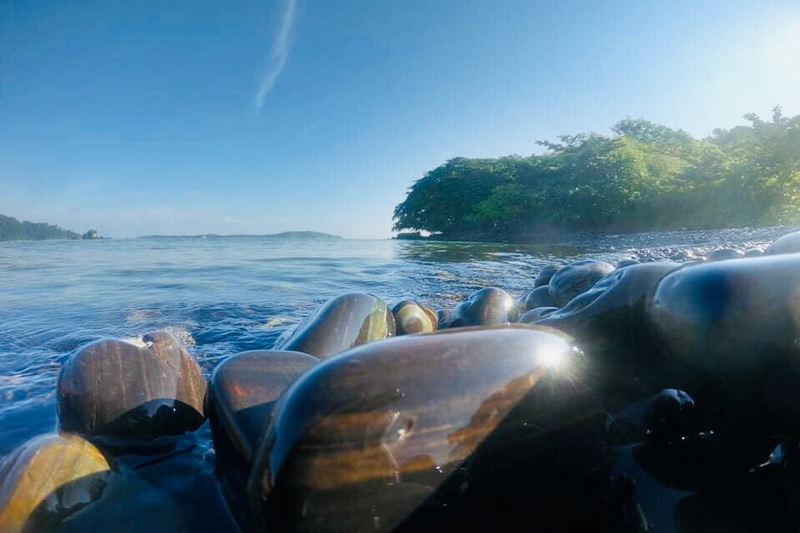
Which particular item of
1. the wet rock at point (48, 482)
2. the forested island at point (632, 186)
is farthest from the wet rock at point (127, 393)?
the forested island at point (632, 186)

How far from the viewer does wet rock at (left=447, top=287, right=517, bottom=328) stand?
3788 millimetres

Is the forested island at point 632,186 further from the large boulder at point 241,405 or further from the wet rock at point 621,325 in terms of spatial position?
the large boulder at point 241,405

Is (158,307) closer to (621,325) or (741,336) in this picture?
(621,325)

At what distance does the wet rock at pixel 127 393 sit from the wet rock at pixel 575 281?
10.0ft

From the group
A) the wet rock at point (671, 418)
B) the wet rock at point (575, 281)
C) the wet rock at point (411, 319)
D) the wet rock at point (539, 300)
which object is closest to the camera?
the wet rock at point (671, 418)

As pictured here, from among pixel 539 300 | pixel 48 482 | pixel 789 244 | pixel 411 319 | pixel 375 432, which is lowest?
pixel 48 482

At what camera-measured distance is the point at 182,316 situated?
574 cm

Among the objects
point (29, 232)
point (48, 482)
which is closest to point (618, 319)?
point (48, 482)

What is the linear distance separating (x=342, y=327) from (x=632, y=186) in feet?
110

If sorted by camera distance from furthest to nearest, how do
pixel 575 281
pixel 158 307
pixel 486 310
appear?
1. pixel 158 307
2. pixel 486 310
3. pixel 575 281

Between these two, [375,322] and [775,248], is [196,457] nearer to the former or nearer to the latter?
[375,322]

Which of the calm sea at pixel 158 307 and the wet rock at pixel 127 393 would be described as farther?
the calm sea at pixel 158 307

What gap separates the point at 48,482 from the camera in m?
A: 1.38

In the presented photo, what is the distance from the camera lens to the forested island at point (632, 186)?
2136cm
